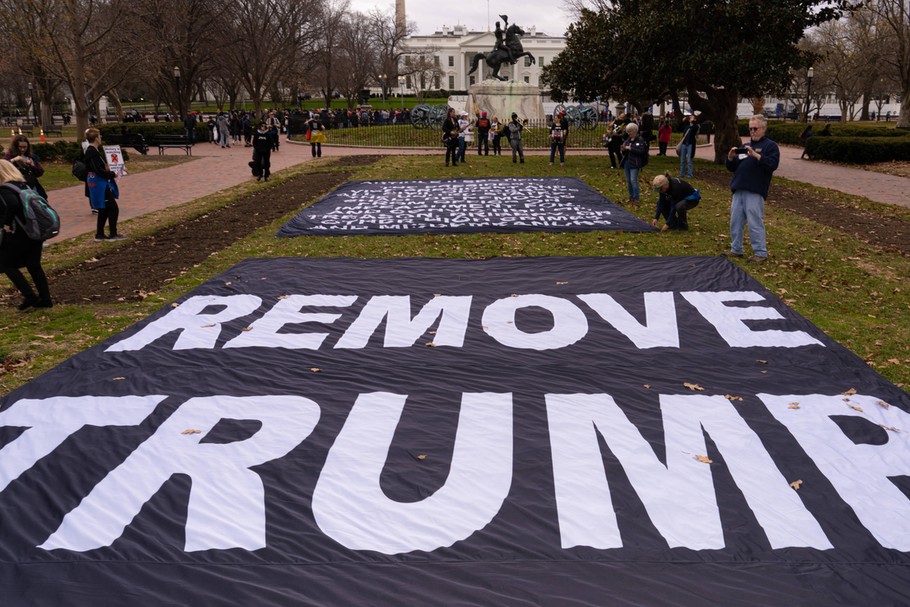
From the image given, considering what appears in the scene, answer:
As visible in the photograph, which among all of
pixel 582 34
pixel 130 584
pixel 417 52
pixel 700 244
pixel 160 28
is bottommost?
pixel 130 584

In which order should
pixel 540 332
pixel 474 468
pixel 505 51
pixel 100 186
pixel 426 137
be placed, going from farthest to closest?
pixel 505 51, pixel 426 137, pixel 100 186, pixel 540 332, pixel 474 468

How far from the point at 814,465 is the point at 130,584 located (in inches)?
161

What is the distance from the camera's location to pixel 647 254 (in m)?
10.3

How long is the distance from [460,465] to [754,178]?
660 cm

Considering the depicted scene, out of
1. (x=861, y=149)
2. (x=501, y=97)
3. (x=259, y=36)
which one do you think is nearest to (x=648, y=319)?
(x=861, y=149)

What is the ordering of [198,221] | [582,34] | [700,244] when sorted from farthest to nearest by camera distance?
[582,34] → [198,221] → [700,244]

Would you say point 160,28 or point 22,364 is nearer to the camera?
point 22,364

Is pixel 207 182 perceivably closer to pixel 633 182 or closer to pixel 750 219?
pixel 633 182

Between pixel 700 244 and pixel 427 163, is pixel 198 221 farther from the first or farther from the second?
pixel 427 163

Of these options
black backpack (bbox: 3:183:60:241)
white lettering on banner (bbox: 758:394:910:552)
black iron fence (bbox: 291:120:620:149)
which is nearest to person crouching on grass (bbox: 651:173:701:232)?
white lettering on banner (bbox: 758:394:910:552)

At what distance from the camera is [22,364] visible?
6.36 meters

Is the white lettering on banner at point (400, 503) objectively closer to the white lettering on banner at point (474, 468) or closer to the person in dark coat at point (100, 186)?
the white lettering on banner at point (474, 468)

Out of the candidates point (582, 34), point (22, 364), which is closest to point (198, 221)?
point (22, 364)

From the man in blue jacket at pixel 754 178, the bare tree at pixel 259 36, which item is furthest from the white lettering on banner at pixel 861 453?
the bare tree at pixel 259 36
